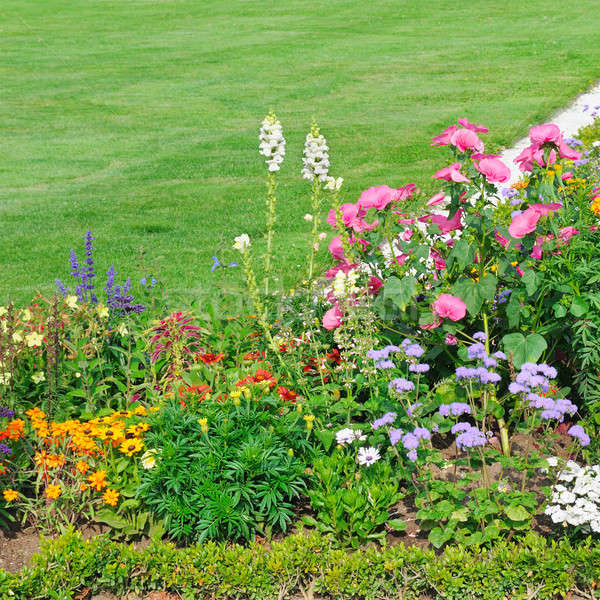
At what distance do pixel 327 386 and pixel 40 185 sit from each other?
7331mm

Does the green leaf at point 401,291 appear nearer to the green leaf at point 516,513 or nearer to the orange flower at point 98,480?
the green leaf at point 516,513

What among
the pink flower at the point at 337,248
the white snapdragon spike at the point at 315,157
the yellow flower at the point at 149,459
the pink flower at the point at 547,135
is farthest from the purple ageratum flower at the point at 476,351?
the white snapdragon spike at the point at 315,157

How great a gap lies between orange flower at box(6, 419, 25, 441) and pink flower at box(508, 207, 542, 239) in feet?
7.43

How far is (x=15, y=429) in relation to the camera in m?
3.65

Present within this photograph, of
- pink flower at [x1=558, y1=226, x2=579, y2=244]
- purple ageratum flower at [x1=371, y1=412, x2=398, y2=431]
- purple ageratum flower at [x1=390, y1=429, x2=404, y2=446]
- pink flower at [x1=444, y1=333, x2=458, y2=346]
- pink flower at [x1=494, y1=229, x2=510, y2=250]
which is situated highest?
pink flower at [x1=558, y1=226, x2=579, y2=244]

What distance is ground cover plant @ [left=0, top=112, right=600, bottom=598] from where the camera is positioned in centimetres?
332

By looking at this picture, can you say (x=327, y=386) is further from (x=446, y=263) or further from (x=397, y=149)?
(x=397, y=149)

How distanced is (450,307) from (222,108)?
437 inches

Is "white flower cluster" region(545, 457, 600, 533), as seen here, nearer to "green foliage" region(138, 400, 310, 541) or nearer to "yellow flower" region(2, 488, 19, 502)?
"green foliage" region(138, 400, 310, 541)

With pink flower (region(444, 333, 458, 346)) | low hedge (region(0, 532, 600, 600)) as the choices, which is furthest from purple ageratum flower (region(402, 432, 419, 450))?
pink flower (region(444, 333, 458, 346))

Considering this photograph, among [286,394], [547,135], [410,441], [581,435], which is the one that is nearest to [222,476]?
[286,394]

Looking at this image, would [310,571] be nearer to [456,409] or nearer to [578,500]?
[456,409]

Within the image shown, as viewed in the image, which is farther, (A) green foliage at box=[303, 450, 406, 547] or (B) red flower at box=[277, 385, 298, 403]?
(B) red flower at box=[277, 385, 298, 403]

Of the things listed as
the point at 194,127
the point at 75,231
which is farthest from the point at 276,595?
the point at 194,127
